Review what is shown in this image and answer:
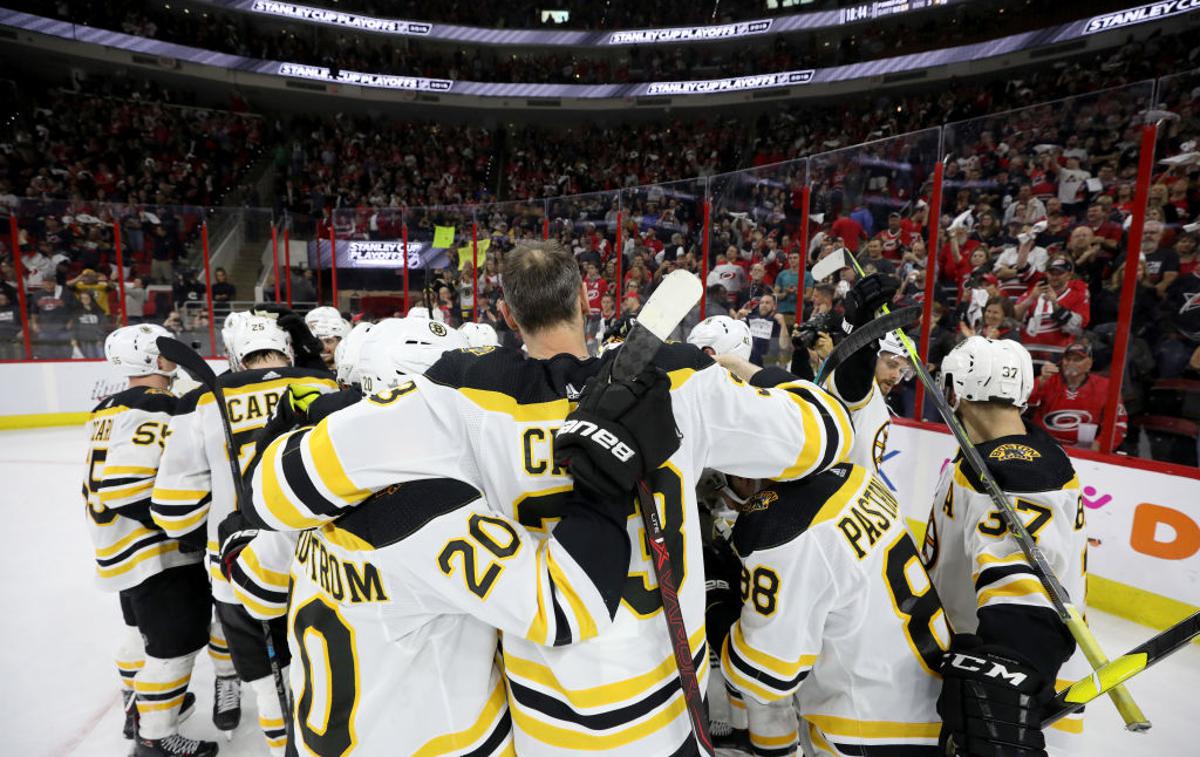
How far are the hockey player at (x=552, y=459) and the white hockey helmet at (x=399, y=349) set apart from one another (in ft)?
0.85

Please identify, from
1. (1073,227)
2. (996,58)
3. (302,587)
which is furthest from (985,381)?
(996,58)

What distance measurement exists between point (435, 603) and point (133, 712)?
2076 millimetres

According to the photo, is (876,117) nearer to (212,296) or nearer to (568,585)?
(212,296)

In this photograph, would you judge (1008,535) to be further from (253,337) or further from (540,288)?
(253,337)

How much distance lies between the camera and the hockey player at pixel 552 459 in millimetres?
1030

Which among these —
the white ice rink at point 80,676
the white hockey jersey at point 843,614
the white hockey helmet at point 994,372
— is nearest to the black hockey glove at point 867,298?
the white hockey helmet at point 994,372

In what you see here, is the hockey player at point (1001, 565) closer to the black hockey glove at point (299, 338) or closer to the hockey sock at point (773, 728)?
the hockey sock at point (773, 728)

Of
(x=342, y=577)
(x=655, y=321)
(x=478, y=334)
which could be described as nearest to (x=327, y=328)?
(x=478, y=334)

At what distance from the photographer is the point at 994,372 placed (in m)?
1.85

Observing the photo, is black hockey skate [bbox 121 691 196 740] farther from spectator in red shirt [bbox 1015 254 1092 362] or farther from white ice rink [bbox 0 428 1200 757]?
spectator in red shirt [bbox 1015 254 1092 362]

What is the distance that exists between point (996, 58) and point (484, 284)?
39.4 feet

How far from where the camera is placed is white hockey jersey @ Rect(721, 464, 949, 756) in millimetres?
1348

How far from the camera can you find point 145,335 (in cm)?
249

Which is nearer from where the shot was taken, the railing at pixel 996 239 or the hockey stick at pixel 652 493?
the hockey stick at pixel 652 493
